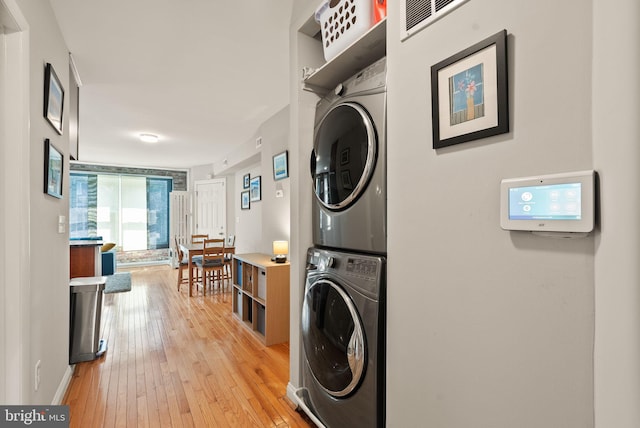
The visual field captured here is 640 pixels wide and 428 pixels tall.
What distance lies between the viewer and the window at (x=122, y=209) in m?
6.88

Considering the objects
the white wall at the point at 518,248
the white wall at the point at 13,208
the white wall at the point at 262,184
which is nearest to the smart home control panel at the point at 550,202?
the white wall at the point at 518,248

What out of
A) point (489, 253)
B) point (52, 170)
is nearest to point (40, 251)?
point (52, 170)

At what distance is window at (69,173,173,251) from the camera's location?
6.88 metres

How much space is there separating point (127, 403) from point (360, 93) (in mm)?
2383

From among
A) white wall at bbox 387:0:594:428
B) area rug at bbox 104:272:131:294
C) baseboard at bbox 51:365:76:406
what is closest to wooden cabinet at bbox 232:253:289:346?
baseboard at bbox 51:365:76:406

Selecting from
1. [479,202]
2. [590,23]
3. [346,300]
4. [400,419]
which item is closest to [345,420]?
[400,419]

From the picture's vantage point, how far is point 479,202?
2.85 ft

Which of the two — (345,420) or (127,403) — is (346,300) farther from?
(127,403)

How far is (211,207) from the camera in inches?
274

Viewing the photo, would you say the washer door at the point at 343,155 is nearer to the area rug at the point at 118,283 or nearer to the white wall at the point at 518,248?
the white wall at the point at 518,248

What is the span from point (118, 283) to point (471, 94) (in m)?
6.35

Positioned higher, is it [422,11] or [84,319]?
[422,11]

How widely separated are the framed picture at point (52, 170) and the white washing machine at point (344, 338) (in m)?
1.52

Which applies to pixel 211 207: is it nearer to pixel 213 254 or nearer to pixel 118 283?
pixel 118 283
